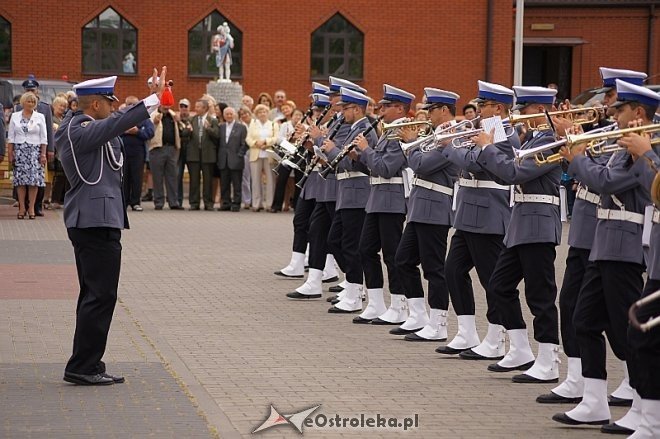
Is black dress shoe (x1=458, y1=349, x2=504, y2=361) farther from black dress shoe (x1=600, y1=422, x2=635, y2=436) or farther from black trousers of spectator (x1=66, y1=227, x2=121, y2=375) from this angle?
black trousers of spectator (x1=66, y1=227, x2=121, y2=375)

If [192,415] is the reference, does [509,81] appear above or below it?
above

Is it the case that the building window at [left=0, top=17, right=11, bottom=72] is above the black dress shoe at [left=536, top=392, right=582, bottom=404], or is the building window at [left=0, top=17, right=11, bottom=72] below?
above

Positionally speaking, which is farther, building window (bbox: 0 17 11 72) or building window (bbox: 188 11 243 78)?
building window (bbox: 188 11 243 78)

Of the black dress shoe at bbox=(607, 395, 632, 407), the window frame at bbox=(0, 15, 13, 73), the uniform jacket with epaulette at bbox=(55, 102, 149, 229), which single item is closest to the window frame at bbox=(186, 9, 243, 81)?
the window frame at bbox=(0, 15, 13, 73)

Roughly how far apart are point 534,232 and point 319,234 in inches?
190

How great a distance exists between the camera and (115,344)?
10.6m

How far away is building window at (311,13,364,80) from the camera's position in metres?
37.0

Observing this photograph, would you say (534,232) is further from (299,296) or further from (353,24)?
(353,24)

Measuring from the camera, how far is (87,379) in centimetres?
895

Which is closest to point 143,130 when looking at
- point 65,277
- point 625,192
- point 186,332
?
point 65,277

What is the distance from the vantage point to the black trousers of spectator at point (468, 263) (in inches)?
404

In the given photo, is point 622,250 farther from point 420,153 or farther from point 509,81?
point 509,81

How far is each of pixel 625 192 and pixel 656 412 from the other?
55.0 inches

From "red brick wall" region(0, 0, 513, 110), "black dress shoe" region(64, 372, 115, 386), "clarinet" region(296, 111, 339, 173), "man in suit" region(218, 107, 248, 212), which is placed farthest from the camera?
"red brick wall" region(0, 0, 513, 110)
